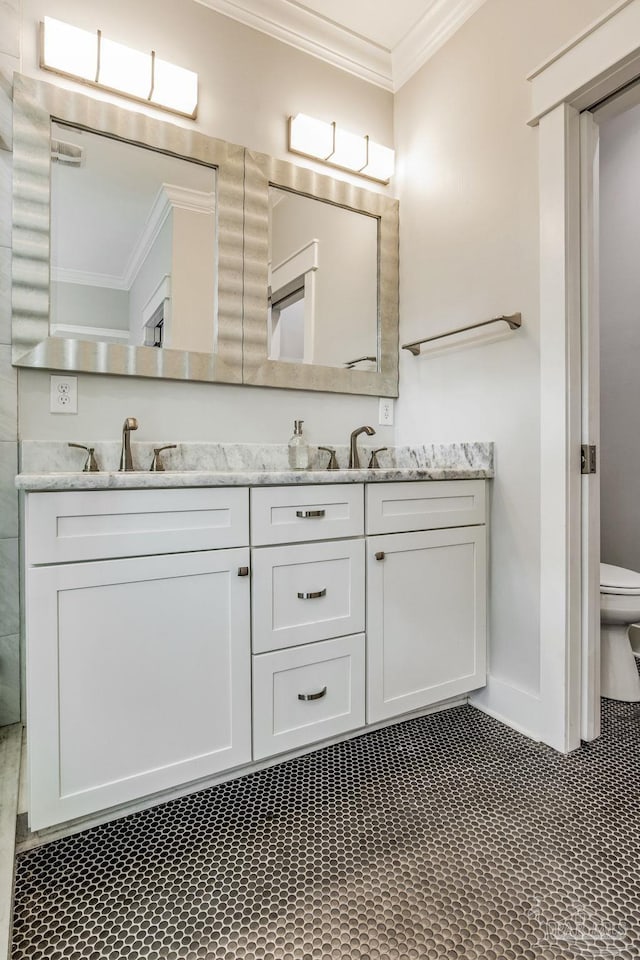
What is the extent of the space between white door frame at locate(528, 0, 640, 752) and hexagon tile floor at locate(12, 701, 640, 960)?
0.85 ft

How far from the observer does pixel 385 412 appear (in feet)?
7.30

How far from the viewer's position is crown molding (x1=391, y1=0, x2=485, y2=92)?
1853 mm

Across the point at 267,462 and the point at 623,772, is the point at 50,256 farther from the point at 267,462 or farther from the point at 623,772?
the point at 623,772

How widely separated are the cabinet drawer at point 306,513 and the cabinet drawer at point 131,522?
0.05 metres

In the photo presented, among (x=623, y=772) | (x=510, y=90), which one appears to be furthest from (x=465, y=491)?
(x=510, y=90)

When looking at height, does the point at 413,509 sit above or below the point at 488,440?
below

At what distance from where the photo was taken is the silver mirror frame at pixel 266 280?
1875mm

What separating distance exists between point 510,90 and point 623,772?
2141mm

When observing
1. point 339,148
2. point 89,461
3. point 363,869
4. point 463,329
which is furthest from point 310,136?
point 363,869

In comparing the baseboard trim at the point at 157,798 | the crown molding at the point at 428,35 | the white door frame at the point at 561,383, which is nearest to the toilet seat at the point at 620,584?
the white door frame at the point at 561,383

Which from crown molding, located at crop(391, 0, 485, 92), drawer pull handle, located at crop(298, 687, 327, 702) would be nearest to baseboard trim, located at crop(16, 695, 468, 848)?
drawer pull handle, located at crop(298, 687, 327, 702)

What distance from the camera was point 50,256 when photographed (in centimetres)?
156

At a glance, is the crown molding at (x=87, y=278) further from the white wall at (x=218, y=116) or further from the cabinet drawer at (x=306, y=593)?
the cabinet drawer at (x=306, y=593)

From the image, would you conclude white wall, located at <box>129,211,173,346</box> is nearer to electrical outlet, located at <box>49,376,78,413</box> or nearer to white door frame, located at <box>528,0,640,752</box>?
electrical outlet, located at <box>49,376,78,413</box>
